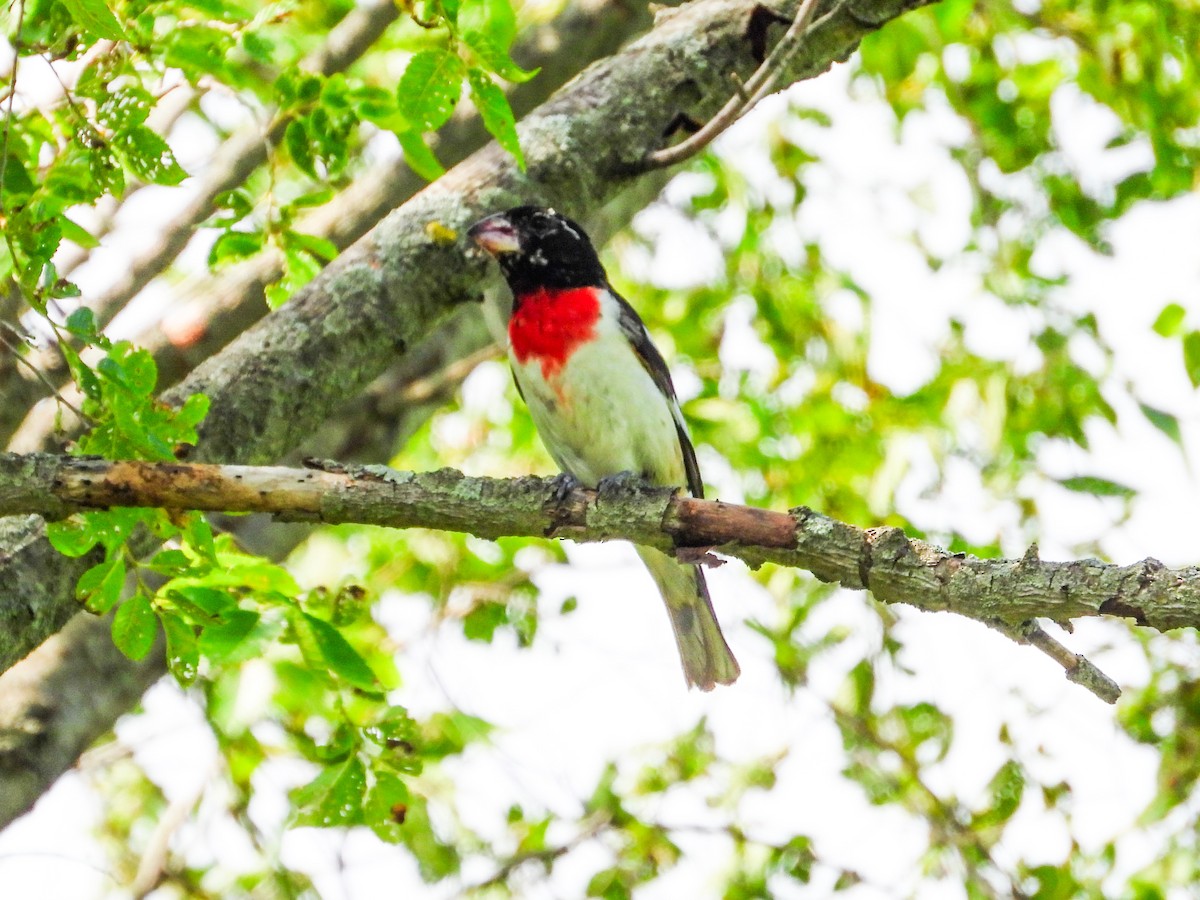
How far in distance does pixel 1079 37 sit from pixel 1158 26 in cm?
81

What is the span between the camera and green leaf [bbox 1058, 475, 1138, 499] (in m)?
4.61

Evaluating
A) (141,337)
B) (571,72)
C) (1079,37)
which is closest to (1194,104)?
(1079,37)

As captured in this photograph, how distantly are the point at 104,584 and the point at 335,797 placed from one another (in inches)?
29.5

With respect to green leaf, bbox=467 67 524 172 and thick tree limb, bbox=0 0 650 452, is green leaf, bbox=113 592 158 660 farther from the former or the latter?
green leaf, bbox=467 67 524 172

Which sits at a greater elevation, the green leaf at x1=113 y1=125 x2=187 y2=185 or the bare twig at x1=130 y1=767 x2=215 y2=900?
the green leaf at x1=113 y1=125 x2=187 y2=185

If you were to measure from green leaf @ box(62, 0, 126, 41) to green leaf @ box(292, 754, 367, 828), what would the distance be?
1622 mm

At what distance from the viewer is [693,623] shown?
182 inches

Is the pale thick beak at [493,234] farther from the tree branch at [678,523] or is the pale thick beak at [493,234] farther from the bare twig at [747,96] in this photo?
the tree branch at [678,523]

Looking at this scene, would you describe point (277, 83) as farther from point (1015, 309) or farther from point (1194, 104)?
point (1194, 104)

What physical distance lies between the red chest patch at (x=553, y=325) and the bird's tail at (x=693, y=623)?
2.41ft

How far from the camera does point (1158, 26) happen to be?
4.63 metres

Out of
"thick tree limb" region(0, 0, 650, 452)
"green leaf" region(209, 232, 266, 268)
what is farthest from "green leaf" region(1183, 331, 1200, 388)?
"green leaf" region(209, 232, 266, 268)

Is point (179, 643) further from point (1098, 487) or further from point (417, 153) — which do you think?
point (1098, 487)

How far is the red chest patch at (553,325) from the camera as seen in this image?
4.43m
